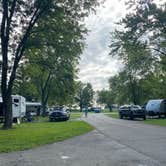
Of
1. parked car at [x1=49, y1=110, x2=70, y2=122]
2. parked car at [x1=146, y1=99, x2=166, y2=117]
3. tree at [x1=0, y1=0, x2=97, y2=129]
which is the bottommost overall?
parked car at [x1=49, y1=110, x2=70, y2=122]

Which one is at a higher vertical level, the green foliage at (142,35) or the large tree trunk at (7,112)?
the green foliage at (142,35)

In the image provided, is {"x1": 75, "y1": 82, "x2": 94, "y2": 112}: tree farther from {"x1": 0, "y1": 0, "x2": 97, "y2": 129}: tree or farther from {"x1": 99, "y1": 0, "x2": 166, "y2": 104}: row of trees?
{"x1": 0, "y1": 0, "x2": 97, "y2": 129}: tree

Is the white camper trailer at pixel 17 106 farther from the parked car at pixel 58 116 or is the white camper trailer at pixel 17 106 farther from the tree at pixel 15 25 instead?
the tree at pixel 15 25

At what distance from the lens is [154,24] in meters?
38.3

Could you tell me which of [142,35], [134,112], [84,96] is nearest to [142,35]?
[142,35]

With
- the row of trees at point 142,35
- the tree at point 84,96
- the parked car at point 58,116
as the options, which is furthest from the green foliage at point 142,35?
the tree at point 84,96

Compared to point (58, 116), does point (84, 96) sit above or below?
above

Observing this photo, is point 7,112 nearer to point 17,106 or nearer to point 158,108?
point 17,106

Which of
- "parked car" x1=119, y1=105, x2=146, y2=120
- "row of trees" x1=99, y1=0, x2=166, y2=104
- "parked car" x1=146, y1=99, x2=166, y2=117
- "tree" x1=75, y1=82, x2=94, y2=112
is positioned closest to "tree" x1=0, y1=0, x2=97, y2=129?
"row of trees" x1=99, y1=0, x2=166, y2=104

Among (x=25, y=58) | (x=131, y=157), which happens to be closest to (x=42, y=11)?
(x=25, y=58)

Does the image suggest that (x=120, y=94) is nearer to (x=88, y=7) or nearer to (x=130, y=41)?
(x=130, y=41)

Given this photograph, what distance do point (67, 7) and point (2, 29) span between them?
17.2 ft

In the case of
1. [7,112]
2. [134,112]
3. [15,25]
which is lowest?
[7,112]

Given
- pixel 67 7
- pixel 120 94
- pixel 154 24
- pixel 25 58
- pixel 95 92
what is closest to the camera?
pixel 67 7
